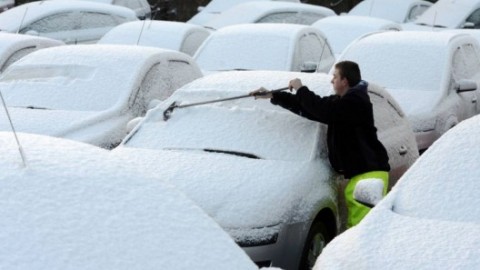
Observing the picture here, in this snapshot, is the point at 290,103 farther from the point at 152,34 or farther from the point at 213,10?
the point at 213,10

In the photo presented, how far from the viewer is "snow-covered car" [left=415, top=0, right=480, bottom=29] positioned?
18.0m

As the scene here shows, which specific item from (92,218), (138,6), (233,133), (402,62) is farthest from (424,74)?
(138,6)

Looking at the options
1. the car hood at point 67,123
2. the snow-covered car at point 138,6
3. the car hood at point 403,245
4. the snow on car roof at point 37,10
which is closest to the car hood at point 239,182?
the car hood at point 403,245

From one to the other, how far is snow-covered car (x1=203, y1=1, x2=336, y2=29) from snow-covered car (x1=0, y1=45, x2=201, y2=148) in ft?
24.8

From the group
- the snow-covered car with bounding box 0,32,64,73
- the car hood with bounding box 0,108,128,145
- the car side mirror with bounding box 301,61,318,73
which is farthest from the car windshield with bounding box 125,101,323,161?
the snow-covered car with bounding box 0,32,64,73

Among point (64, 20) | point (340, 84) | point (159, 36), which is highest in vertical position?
point (340, 84)

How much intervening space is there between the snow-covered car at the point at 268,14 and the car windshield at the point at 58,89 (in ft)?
26.6

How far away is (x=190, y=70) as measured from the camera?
31.9ft

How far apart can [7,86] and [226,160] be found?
3020 millimetres

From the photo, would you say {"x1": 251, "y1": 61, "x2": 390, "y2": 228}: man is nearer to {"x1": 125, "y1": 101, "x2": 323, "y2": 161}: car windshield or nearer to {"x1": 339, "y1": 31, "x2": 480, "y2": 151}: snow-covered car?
{"x1": 125, "y1": 101, "x2": 323, "y2": 161}: car windshield

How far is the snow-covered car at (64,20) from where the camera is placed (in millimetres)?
15258

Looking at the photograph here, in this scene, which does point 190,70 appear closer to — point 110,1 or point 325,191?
point 325,191

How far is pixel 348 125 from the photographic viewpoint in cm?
685

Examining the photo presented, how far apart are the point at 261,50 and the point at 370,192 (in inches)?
243
